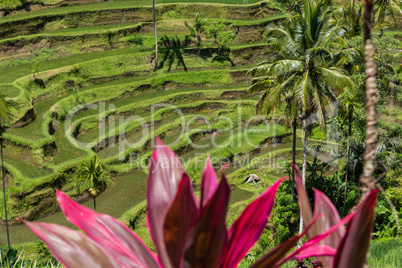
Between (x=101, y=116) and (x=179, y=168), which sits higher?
(x=179, y=168)

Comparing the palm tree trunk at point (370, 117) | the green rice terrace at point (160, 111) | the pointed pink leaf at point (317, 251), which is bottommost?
the green rice terrace at point (160, 111)

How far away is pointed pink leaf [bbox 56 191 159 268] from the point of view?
70.0 inches

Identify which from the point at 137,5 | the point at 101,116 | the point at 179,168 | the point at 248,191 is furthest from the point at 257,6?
the point at 179,168

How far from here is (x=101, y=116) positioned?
25.2 m

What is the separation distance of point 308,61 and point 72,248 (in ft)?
40.4

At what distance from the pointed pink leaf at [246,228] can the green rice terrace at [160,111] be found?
28.0ft

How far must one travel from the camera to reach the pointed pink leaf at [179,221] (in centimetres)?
158

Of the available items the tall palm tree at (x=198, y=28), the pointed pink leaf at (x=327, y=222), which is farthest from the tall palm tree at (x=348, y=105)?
the tall palm tree at (x=198, y=28)

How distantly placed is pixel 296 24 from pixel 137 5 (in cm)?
2685

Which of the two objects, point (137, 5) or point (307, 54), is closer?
point (307, 54)

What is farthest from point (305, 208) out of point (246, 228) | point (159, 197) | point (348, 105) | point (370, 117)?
point (348, 105)

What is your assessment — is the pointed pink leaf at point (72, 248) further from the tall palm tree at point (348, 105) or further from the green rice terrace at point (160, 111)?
the tall palm tree at point (348, 105)

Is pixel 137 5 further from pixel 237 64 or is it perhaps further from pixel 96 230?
pixel 96 230

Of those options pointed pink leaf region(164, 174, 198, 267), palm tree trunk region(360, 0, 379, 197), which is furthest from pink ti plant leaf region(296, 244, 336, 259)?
palm tree trunk region(360, 0, 379, 197)
